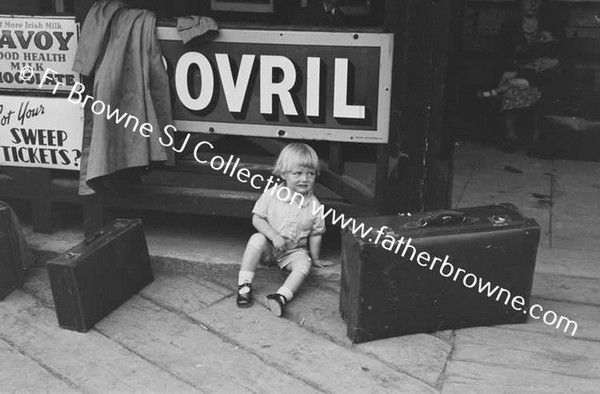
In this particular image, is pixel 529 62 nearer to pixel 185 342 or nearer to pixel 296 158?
pixel 296 158

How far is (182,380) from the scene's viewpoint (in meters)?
3.30

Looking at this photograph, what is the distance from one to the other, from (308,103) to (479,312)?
1508 millimetres

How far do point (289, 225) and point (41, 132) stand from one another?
5.71ft

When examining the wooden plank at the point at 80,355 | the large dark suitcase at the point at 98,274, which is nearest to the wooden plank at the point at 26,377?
the wooden plank at the point at 80,355

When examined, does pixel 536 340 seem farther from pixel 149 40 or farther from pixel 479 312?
pixel 149 40

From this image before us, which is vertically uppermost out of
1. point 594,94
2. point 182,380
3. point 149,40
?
point 149,40

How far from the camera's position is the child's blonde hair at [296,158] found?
4.12m

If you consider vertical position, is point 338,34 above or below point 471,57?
above

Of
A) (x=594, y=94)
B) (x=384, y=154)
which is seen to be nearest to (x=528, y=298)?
(x=384, y=154)

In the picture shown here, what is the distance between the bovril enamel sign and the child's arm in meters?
0.51

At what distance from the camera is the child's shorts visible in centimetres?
417

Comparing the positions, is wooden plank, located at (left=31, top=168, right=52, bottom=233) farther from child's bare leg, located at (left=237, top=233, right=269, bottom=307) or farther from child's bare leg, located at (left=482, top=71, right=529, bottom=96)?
child's bare leg, located at (left=482, top=71, right=529, bottom=96)

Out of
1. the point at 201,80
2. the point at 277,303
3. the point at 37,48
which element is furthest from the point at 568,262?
the point at 37,48

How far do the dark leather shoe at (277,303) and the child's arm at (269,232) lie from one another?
295 mm
